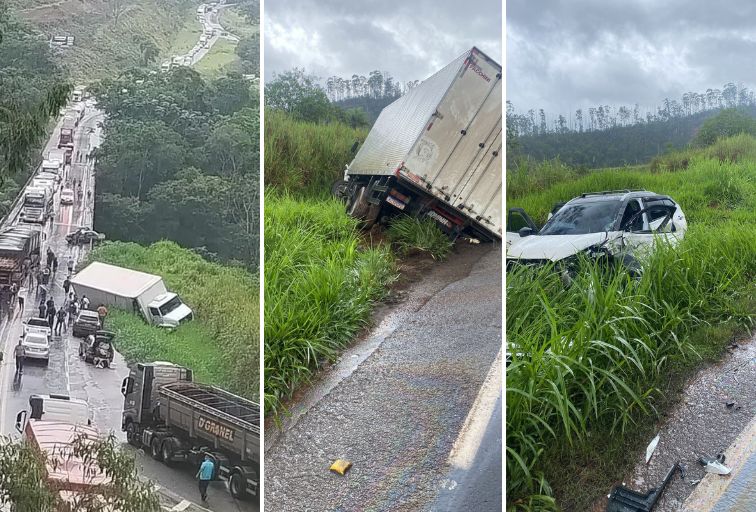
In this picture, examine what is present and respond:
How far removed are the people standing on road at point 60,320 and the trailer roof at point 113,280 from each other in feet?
0.58

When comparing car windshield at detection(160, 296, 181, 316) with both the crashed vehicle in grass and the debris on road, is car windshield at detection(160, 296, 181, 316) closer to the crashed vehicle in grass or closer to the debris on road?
the crashed vehicle in grass

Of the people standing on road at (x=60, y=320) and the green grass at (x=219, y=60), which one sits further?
the green grass at (x=219, y=60)

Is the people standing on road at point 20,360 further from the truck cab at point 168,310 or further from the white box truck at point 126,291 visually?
the truck cab at point 168,310

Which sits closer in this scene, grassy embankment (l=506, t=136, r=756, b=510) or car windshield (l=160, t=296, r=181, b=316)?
grassy embankment (l=506, t=136, r=756, b=510)

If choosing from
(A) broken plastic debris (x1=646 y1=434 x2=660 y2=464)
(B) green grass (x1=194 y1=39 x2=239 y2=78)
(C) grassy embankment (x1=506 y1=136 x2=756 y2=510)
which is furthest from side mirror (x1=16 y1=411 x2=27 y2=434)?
(A) broken plastic debris (x1=646 y1=434 x2=660 y2=464)

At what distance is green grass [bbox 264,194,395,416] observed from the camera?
3.51 metres

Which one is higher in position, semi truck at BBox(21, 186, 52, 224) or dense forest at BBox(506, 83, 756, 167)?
dense forest at BBox(506, 83, 756, 167)

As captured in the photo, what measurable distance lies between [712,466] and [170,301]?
3.14 metres

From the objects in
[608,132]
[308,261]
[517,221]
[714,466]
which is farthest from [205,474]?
[608,132]

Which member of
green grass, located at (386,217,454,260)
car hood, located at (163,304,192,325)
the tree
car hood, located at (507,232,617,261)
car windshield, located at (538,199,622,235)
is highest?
car windshield, located at (538,199,622,235)

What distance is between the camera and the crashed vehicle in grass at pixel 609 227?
10.8ft

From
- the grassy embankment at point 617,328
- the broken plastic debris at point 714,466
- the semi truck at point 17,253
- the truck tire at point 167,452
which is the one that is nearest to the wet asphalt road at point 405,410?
the grassy embankment at point 617,328

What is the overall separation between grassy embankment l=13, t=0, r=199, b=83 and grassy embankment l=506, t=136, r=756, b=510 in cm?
239

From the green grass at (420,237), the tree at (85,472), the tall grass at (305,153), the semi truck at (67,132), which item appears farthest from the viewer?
the green grass at (420,237)
